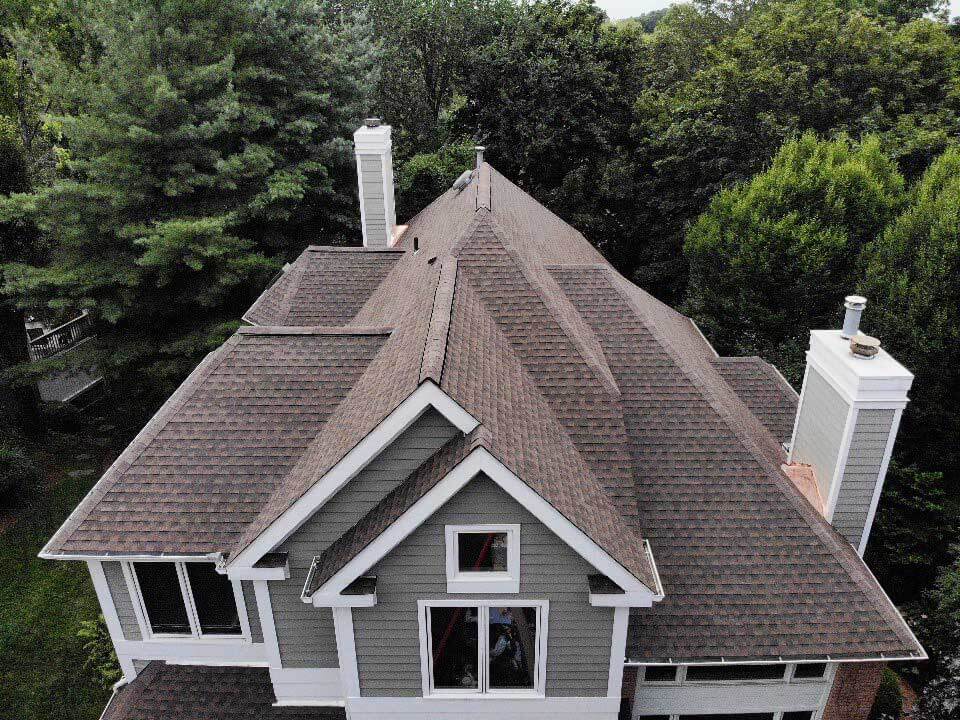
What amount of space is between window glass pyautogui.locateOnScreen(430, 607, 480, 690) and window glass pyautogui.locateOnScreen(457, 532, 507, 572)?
2.47 feet

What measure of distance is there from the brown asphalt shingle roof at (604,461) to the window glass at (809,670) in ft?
3.20

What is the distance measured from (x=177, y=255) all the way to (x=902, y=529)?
22.2 metres

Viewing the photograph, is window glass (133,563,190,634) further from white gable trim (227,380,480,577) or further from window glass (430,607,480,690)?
window glass (430,607,480,690)

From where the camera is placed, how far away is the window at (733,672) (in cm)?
1080

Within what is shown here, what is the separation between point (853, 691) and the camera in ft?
35.0

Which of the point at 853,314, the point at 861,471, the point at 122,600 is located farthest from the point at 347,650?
the point at 853,314

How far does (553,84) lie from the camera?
31719mm

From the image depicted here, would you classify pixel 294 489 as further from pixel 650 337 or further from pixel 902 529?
pixel 902 529

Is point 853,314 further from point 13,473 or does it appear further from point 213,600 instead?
point 13,473

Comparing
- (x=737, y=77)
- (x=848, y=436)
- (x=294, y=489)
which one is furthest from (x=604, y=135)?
(x=294, y=489)

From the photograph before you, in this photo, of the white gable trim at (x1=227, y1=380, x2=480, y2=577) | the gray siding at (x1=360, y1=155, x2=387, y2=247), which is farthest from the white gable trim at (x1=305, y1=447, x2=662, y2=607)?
the gray siding at (x1=360, y1=155, x2=387, y2=247)

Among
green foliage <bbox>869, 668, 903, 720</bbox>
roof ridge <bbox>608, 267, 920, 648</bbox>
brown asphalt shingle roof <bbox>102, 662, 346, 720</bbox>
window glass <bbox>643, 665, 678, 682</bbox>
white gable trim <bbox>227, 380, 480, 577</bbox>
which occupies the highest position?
white gable trim <bbox>227, 380, 480, 577</bbox>

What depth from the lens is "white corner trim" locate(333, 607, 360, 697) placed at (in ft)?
29.4

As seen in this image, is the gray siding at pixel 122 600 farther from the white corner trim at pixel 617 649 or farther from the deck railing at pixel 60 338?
the deck railing at pixel 60 338
